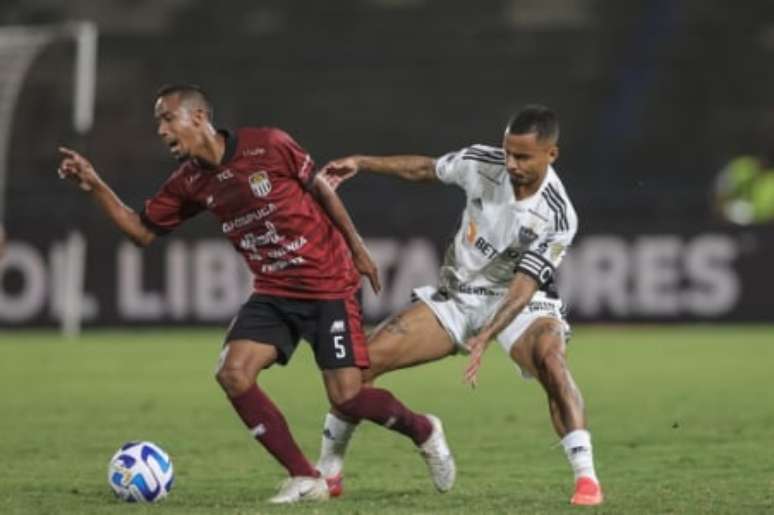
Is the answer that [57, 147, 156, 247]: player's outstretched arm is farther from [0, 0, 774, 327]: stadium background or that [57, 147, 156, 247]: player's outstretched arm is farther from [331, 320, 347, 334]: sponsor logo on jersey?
[0, 0, 774, 327]: stadium background

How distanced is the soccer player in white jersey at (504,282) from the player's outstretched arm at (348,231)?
0.14m

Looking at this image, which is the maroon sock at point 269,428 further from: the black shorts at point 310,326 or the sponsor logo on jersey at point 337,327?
the sponsor logo on jersey at point 337,327

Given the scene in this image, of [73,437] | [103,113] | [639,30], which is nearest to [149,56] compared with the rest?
[103,113]

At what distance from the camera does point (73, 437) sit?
9.91 m

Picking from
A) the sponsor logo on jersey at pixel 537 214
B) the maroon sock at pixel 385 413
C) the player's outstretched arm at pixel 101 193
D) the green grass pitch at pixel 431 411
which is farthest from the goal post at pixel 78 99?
the sponsor logo on jersey at pixel 537 214

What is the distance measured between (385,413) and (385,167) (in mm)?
1065

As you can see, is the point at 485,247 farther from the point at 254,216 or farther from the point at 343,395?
the point at 254,216

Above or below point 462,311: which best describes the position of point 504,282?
above

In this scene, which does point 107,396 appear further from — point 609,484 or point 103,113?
point 103,113

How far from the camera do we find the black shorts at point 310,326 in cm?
737

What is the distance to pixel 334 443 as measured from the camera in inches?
303

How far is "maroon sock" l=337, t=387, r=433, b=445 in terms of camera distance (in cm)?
738

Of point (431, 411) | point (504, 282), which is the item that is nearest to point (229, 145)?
point (504, 282)

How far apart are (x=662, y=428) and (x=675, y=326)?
758 cm
